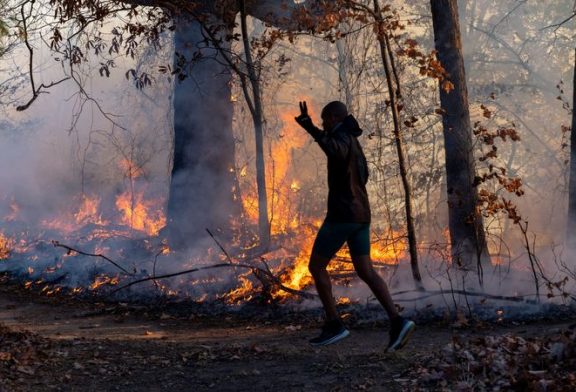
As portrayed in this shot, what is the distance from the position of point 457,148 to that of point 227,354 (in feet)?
16.4

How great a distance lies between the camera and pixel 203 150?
13.5 metres

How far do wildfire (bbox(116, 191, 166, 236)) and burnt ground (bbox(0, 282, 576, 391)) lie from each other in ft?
16.7

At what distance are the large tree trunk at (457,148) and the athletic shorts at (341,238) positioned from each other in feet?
13.4

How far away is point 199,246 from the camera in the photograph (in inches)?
499

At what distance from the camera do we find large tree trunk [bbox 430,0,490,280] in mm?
10070

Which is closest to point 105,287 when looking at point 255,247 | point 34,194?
point 255,247

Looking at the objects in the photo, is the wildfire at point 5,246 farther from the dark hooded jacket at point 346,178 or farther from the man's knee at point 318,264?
the dark hooded jacket at point 346,178

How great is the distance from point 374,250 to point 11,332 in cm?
621

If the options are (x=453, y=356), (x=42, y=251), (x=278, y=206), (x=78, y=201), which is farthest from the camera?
(x=78, y=201)

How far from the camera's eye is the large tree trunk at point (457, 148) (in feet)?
33.0

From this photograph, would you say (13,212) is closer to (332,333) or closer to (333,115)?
(332,333)

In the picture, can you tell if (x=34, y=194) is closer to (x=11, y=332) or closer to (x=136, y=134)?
(x=136, y=134)

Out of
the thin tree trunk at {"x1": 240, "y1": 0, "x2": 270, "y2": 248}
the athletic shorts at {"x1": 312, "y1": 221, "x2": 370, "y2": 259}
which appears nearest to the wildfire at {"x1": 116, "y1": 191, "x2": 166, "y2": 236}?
the thin tree trunk at {"x1": 240, "y1": 0, "x2": 270, "y2": 248}

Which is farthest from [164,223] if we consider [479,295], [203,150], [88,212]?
[479,295]
